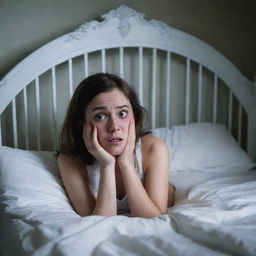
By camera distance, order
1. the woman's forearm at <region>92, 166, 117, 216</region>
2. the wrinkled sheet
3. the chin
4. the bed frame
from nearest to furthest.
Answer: the wrinkled sheet, the woman's forearm at <region>92, 166, 117, 216</region>, the chin, the bed frame

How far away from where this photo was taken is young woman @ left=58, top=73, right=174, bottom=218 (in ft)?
3.63

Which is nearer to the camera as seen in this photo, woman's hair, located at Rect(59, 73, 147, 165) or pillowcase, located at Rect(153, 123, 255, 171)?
woman's hair, located at Rect(59, 73, 147, 165)

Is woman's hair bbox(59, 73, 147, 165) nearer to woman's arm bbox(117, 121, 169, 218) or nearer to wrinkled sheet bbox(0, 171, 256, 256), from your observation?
woman's arm bbox(117, 121, 169, 218)

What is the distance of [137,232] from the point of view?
82cm

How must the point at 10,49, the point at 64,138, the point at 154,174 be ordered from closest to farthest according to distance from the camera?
1. the point at 154,174
2. the point at 64,138
3. the point at 10,49

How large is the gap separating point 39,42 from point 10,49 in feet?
0.48

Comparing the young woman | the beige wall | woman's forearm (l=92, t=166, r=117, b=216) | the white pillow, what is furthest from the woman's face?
the beige wall

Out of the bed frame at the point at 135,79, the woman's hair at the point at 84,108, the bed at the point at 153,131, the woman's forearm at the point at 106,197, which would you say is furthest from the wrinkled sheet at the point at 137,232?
the bed frame at the point at 135,79

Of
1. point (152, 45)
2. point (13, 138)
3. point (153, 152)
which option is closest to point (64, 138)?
point (153, 152)

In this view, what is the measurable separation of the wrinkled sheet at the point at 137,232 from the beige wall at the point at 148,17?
0.90m

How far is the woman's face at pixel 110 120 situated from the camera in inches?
45.7

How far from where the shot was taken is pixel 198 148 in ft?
5.36

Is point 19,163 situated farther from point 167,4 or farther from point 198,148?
point 167,4

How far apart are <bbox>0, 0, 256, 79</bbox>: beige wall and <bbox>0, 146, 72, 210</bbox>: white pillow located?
1.75 feet
